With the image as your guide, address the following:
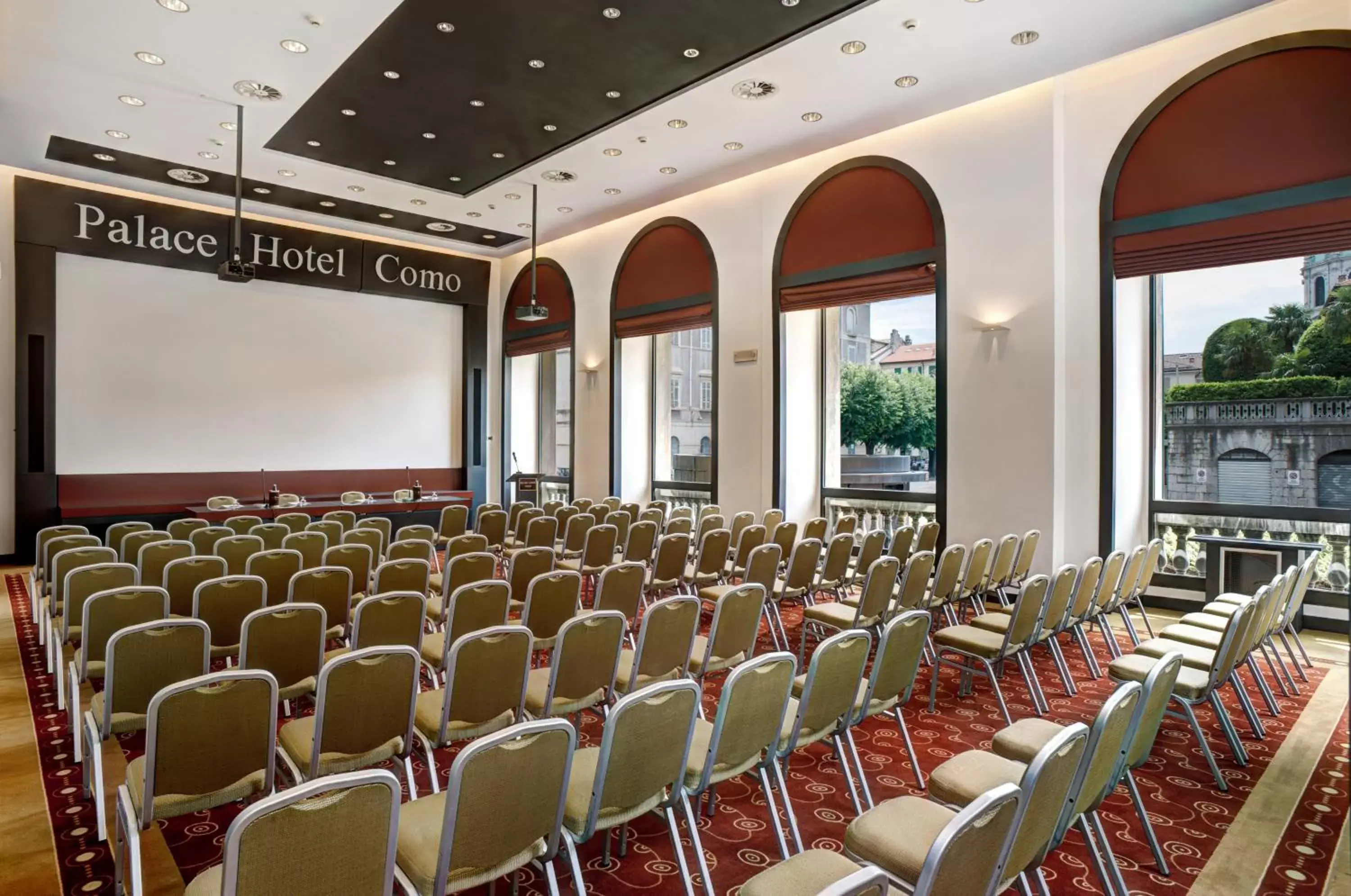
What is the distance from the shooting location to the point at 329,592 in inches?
185

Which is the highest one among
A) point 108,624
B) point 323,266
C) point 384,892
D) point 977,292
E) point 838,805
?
point 323,266

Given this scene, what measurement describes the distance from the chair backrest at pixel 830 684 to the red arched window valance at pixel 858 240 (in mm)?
6134

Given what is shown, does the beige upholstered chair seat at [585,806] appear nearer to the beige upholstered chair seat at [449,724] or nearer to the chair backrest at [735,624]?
the beige upholstered chair seat at [449,724]

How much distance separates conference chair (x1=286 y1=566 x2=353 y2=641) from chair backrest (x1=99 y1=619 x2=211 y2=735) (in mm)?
1129

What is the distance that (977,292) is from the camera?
25.7ft

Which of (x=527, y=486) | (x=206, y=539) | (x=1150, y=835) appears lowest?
(x=1150, y=835)

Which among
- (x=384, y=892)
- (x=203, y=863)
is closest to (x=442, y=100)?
(x=203, y=863)

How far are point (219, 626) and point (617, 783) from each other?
3.00 metres

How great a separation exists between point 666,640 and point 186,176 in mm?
9718

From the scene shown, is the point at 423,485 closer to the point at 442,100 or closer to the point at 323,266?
the point at 323,266

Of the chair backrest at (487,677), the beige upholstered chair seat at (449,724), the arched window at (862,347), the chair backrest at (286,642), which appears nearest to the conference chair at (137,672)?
the chair backrest at (286,642)

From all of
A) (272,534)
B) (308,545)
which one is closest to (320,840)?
(308,545)

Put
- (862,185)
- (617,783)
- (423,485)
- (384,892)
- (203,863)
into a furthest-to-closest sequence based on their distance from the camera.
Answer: (423,485) → (862,185) → (203,863) → (617,783) → (384,892)

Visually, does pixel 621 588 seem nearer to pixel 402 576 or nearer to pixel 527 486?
pixel 402 576
